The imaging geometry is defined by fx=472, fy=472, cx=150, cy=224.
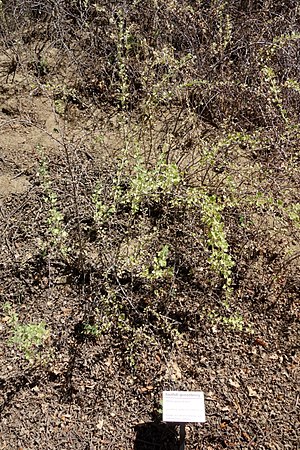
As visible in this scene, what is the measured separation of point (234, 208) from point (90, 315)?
112 centimetres

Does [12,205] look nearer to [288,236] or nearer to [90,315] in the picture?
[90,315]

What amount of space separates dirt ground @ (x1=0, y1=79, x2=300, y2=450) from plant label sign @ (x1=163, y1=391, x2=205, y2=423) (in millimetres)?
274

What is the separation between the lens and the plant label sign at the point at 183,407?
77.4 inches

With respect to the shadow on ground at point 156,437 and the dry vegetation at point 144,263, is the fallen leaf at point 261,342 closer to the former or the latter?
the dry vegetation at point 144,263

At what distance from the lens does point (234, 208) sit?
294 cm

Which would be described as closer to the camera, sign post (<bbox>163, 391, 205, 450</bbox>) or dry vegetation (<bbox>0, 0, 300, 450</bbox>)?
sign post (<bbox>163, 391, 205, 450</bbox>)

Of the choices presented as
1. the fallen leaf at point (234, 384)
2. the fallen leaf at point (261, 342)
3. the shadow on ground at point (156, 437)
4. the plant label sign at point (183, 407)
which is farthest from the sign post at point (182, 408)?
the fallen leaf at point (261, 342)

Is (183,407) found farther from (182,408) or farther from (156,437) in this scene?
(156,437)

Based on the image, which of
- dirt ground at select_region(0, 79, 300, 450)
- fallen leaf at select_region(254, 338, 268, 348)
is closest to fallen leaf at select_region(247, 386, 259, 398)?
dirt ground at select_region(0, 79, 300, 450)

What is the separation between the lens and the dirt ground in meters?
2.20

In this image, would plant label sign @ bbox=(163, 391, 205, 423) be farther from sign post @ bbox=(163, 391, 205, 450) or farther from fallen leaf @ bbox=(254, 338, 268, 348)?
fallen leaf @ bbox=(254, 338, 268, 348)

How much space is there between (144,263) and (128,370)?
1.87 feet

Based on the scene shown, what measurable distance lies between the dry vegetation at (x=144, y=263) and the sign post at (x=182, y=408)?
0.27 meters

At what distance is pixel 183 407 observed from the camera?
6.57 feet
